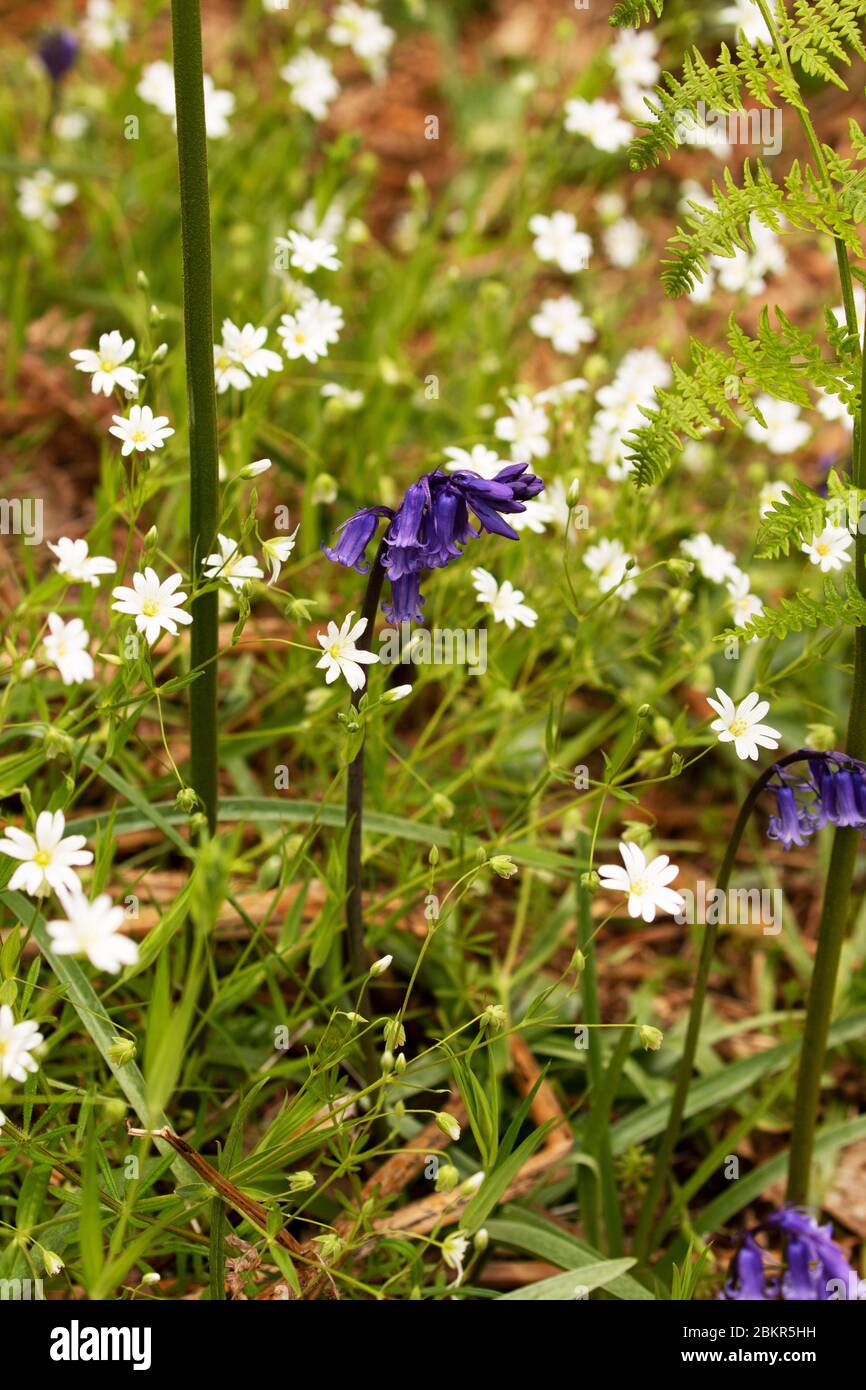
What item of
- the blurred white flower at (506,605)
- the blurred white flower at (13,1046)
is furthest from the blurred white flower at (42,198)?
the blurred white flower at (13,1046)

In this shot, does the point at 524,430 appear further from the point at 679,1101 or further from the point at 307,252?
the point at 679,1101

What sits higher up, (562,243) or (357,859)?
(562,243)

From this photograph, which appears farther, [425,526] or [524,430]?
[524,430]

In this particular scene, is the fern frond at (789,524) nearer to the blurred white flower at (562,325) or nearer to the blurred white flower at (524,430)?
the blurred white flower at (524,430)

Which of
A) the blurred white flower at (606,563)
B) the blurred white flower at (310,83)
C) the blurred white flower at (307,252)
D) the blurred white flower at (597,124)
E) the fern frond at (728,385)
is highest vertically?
the blurred white flower at (310,83)

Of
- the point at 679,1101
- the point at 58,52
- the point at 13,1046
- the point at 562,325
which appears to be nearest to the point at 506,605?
the point at 679,1101

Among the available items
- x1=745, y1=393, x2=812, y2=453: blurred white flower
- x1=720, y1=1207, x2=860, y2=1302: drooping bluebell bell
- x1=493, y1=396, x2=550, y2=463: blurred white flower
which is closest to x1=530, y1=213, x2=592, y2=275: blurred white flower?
x1=745, y1=393, x2=812, y2=453: blurred white flower
